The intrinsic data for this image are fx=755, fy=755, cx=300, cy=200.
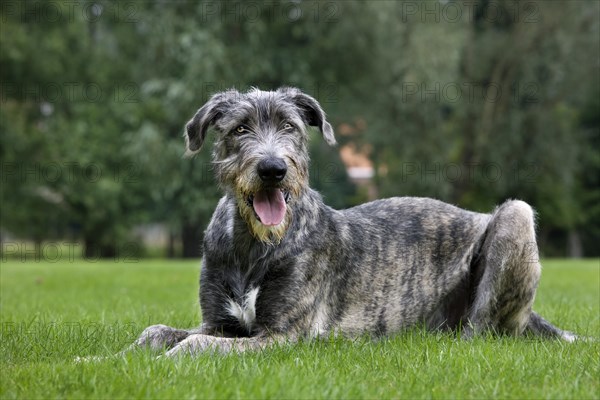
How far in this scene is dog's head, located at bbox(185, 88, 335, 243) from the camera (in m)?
5.82

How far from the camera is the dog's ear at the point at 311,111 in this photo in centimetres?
669

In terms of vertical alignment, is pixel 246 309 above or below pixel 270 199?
below

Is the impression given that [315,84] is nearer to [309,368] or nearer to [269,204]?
[269,204]

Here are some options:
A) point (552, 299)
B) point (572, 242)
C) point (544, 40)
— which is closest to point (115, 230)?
point (544, 40)

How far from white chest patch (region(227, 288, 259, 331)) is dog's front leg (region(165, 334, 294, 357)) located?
0.22m

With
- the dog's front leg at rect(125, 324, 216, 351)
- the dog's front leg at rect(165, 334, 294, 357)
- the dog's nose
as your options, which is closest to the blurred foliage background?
the dog's front leg at rect(125, 324, 216, 351)

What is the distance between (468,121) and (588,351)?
26393 mm

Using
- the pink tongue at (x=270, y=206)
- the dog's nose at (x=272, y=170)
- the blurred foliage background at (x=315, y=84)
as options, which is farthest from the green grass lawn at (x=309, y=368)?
the blurred foliage background at (x=315, y=84)

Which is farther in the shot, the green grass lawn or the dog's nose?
the dog's nose

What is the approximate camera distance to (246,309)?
6.01m

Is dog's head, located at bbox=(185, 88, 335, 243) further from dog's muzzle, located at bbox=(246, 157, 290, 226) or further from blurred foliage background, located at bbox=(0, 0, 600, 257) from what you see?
blurred foliage background, located at bbox=(0, 0, 600, 257)

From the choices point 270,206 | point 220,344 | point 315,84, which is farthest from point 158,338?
point 315,84

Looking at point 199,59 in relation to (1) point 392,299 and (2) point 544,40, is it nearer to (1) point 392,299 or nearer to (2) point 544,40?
(2) point 544,40

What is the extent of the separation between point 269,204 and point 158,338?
1.38 m
